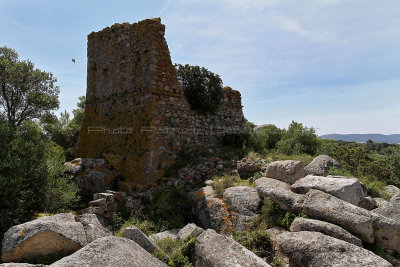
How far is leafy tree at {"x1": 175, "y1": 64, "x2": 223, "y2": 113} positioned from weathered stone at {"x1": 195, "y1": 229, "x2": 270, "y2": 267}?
7827 mm

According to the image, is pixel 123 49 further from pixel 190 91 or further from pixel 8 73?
pixel 8 73

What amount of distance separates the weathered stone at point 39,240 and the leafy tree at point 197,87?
26.5ft

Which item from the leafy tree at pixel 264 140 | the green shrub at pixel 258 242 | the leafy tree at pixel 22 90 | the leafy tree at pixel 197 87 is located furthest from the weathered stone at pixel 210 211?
the leafy tree at pixel 22 90

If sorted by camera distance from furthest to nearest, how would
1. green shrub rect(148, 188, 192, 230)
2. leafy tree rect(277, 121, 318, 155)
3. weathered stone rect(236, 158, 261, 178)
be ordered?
leafy tree rect(277, 121, 318, 155), weathered stone rect(236, 158, 261, 178), green shrub rect(148, 188, 192, 230)

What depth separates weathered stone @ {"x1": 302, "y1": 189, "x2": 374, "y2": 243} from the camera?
4.99 m

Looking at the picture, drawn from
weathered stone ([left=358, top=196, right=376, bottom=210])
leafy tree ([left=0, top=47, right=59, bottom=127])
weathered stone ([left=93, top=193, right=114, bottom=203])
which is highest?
leafy tree ([left=0, top=47, right=59, bottom=127])

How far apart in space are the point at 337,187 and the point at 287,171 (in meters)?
1.66

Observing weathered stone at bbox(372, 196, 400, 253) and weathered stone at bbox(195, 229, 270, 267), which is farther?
weathered stone at bbox(372, 196, 400, 253)

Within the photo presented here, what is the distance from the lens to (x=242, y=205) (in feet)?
22.3

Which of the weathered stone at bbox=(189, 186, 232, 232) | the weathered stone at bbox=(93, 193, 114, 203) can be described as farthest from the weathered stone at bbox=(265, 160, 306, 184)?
the weathered stone at bbox=(93, 193, 114, 203)

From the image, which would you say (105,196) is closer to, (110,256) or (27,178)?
(27,178)

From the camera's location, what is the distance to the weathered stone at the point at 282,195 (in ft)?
19.7

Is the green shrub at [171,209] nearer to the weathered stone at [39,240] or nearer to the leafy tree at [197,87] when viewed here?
the weathered stone at [39,240]

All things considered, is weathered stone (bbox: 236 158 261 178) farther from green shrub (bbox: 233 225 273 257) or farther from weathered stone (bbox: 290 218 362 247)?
weathered stone (bbox: 290 218 362 247)
